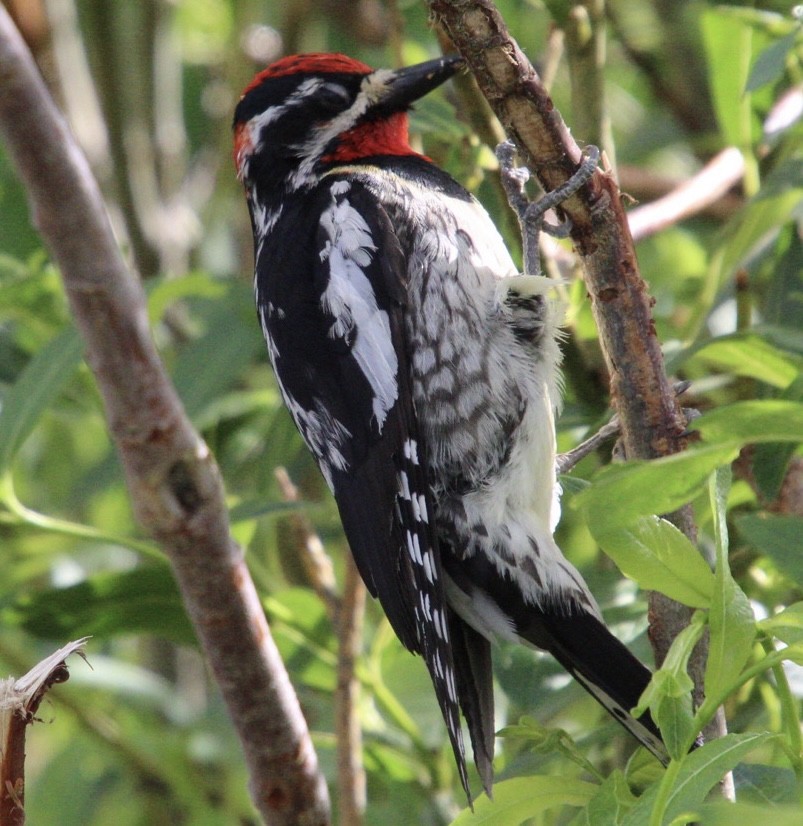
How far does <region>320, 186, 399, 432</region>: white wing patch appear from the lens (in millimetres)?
2102

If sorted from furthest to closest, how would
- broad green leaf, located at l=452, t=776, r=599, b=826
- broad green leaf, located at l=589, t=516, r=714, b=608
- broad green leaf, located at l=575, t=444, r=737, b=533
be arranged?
broad green leaf, located at l=452, t=776, r=599, b=826, broad green leaf, located at l=589, t=516, r=714, b=608, broad green leaf, located at l=575, t=444, r=737, b=533

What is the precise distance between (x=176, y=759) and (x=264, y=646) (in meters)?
1.04

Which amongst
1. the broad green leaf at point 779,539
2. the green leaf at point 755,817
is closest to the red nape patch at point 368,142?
the broad green leaf at point 779,539

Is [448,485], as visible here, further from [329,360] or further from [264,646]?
[264,646]

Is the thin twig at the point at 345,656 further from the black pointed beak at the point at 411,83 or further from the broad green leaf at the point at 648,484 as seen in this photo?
the broad green leaf at the point at 648,484

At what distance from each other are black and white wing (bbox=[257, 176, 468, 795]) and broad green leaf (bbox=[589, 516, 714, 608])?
0.73m

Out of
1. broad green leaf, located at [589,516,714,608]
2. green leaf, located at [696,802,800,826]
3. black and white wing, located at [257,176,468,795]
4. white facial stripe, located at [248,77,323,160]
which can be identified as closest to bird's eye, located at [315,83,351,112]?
white facial stripe, located at [248,77,323,160]

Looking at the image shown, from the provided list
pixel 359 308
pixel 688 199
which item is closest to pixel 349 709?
pixel 359 308

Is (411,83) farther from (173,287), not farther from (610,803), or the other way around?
(610,803)

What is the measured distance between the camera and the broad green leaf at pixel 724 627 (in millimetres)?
1099

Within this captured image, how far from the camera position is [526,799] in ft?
4.37

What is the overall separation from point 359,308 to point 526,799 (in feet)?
3.37

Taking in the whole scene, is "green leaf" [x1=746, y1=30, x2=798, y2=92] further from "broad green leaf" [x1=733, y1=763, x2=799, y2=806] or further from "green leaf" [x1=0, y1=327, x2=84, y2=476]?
"green leaf" [x1=0, y1=327, x2=84, y2=476]

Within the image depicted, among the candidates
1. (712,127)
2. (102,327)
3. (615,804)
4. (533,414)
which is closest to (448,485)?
(533,414)
